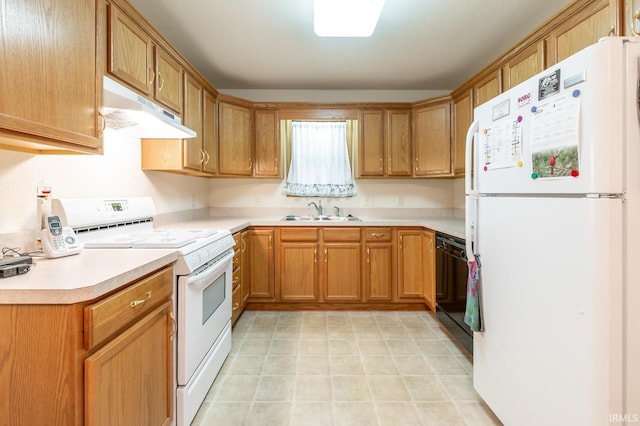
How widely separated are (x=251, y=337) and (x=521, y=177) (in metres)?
2.27

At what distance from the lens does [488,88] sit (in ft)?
8.61

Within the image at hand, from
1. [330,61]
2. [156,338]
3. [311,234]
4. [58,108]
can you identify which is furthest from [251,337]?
[330,61]

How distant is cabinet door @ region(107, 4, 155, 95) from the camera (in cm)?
159

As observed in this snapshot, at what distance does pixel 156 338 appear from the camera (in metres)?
1.35

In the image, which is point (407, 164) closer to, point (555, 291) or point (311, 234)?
point (311, 234)

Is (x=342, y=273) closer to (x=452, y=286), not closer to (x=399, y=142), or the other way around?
(x=452, y=286)

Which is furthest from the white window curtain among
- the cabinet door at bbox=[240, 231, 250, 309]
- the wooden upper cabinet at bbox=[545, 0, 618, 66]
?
the wooden upper cabinet at bbox=[545, 0, 618, 66]

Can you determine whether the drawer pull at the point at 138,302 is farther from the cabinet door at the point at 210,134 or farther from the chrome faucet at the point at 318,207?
the chrome faucet at the point at 318,207

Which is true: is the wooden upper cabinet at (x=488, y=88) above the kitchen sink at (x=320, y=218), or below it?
above

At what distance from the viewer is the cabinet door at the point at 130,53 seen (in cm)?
159

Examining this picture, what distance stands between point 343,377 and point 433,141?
2.49m

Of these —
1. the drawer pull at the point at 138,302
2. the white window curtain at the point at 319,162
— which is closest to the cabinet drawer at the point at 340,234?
the white window curtain at the point at 319,162

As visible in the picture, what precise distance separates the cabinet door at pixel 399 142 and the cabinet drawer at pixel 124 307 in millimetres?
2690

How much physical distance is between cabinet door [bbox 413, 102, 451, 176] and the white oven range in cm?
228
